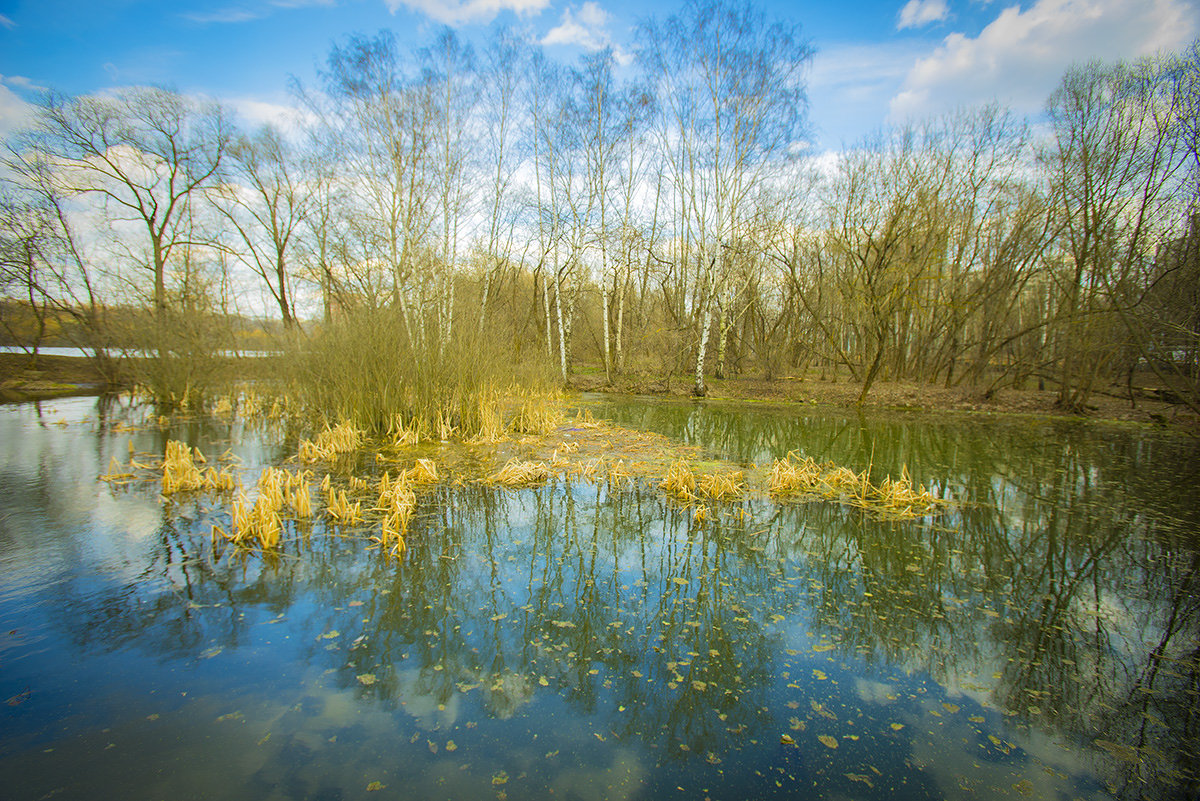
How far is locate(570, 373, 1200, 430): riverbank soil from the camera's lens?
13.9 m

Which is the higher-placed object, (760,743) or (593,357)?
(593,357)

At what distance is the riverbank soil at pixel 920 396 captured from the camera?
13898 mm

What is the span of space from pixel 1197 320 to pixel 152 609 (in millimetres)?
19458

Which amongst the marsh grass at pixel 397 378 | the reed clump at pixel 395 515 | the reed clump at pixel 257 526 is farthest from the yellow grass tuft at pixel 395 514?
the marsh grass at pixel 397 378

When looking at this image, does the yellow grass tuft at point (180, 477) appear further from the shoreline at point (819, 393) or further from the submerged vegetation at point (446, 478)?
the shoreline at point (819, 393)

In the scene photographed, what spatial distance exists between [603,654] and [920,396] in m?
17.2

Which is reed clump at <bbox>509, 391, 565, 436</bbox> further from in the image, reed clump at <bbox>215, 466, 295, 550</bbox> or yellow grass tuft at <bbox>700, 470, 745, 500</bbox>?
reed clump at <bbox>215, 466, 295, 550</bbox>

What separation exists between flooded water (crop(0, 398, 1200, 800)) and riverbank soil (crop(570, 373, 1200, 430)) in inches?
409

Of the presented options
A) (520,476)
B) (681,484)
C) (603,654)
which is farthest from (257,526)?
(681,484)

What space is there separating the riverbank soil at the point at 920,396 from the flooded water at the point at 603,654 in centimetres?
1039

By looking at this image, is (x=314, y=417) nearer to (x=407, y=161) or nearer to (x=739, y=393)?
(x=407, y=161)

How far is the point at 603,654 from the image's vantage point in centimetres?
318

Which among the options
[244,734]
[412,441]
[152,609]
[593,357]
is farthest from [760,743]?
[593,357]

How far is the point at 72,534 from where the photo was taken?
192 inches
